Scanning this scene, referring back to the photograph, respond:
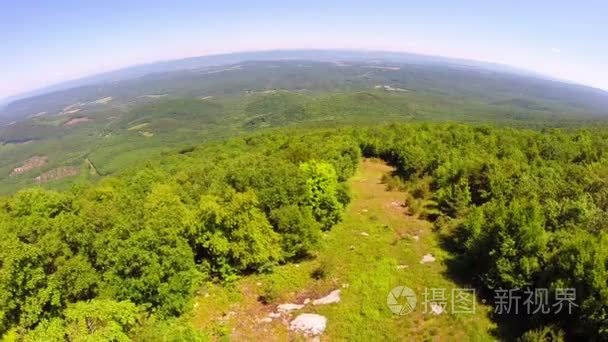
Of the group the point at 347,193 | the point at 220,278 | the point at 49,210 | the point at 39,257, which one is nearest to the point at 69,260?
the point at 39,257

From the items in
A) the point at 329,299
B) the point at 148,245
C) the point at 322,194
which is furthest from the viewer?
the point at 322,194

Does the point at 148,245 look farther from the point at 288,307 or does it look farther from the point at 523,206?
the point at 523,206

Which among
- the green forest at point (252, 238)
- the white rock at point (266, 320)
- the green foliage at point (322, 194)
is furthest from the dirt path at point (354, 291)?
the green foliage at point (322, 194)

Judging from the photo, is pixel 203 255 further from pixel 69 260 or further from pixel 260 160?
pixel 260 160

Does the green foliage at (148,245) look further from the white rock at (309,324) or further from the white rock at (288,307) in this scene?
the white rock at (309,324)

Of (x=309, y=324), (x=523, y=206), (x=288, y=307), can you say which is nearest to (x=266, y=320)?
(x=288, y=307)

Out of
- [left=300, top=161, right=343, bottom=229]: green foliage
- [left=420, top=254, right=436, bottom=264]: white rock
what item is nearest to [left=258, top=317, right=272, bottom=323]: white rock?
[left=300, top=161, right=343, bottom=229]: green foliage
